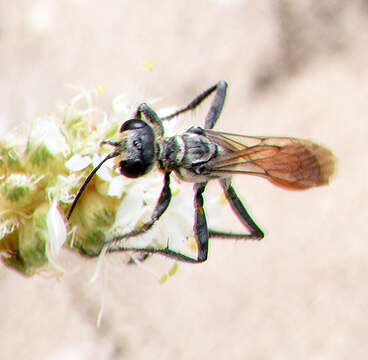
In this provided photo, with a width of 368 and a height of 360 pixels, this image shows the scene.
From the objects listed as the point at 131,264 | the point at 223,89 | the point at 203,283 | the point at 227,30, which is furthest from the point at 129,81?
the point at 131,264

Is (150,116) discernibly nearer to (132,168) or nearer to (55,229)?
(132,168)

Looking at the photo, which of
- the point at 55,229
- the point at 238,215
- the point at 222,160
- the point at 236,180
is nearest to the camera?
the point at 55,229

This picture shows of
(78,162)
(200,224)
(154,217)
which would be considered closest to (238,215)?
(200,224)

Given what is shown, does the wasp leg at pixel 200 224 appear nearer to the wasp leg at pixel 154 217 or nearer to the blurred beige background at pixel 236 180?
the wasp leg at pixel 154 217

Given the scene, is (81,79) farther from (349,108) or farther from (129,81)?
(349,108)

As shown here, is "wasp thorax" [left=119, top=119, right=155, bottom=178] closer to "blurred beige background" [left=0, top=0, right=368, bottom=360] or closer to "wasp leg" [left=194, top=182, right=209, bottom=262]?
"wasp leg" [left=194, top=182, right=209, bottom=262]

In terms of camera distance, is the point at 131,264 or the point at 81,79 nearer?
the point at 131,264

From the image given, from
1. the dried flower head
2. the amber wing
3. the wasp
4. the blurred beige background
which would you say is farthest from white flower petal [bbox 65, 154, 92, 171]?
the blurred beige background
